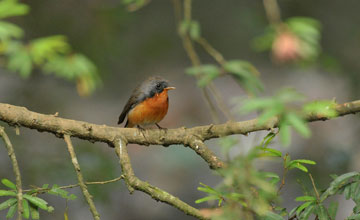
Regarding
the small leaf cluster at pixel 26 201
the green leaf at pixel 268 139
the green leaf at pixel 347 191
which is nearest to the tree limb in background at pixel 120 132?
the green leaf at pixel 268 139

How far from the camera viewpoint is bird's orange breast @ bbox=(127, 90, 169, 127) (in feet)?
18.6

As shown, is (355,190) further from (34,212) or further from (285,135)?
(34,212)

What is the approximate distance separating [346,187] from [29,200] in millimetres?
1798

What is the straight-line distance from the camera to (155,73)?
964cm

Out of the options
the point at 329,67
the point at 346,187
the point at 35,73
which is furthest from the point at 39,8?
the point at 346,187

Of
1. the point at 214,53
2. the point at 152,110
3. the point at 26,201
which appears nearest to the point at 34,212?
the point at 26,201

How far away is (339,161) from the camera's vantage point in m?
7.42

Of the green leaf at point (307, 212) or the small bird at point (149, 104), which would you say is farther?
the small bird at point (149, 104)

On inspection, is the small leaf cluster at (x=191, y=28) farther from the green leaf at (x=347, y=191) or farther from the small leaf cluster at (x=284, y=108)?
the green leaf at (x=347, y=191)

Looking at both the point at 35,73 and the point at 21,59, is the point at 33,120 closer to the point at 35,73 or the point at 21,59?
the point at 21,59

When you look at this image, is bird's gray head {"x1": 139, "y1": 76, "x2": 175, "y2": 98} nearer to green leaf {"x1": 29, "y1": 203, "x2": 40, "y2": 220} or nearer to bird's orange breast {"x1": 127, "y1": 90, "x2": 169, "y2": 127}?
bird's orange breast {"x1": 127, "y1": 90, "x2": 169, "y2": 127}

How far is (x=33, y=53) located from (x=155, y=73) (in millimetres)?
5840

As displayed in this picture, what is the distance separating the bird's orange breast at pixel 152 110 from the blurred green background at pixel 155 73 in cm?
131

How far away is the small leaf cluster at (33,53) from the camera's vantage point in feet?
11.2
